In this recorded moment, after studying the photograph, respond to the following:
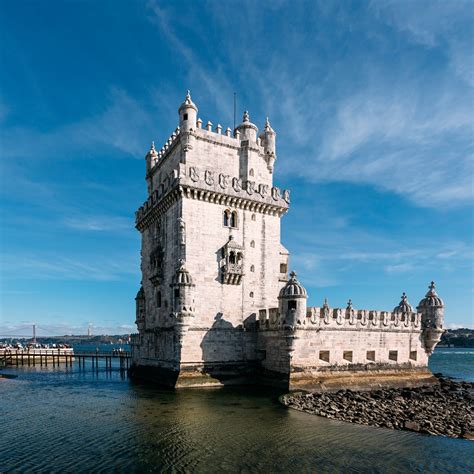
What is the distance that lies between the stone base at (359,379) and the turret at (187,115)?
22.8 meters

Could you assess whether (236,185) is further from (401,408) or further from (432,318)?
(432,318)

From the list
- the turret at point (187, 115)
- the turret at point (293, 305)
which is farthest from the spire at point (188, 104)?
the turret at point (293, 305)

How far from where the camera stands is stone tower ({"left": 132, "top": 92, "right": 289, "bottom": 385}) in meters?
34.9

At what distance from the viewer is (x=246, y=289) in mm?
37938

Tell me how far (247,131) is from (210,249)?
40.8 feet

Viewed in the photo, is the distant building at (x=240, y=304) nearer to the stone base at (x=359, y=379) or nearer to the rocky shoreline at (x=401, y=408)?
the stone base at (x=359, y=379)

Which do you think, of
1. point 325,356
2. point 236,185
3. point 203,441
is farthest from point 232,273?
point 203,441

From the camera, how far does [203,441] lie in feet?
64.3

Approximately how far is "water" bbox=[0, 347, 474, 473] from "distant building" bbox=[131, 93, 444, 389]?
597 centimetres

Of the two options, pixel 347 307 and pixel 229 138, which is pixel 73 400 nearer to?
pixel 347 307

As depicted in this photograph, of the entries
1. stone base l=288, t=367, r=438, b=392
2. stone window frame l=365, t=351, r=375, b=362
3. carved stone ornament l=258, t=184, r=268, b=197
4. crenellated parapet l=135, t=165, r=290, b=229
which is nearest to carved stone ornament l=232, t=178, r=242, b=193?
crenellated parapet l=135, t=165, r=290, b=229

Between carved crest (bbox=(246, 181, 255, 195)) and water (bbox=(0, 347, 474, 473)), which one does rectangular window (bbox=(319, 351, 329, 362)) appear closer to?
water (bbox=(0, 347, 474, 473))

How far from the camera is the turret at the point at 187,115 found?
37209 millimetres

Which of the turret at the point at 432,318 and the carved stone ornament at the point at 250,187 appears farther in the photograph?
the turret at the point at 432,318
